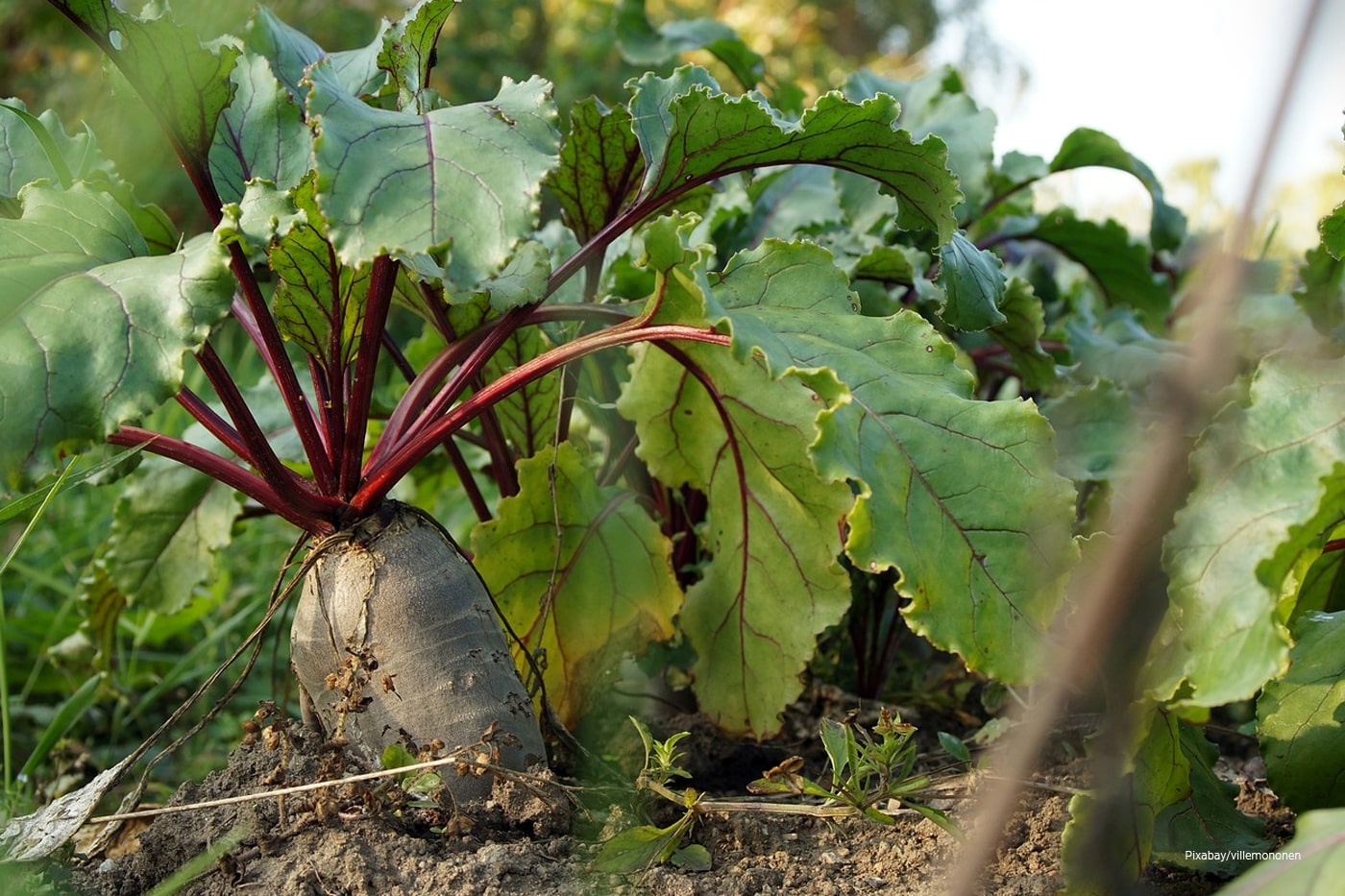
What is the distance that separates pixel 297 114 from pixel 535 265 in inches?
13.5

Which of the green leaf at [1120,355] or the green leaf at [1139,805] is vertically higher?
the green leaf at [1120,355]

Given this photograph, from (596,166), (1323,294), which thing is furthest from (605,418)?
(1323,294)

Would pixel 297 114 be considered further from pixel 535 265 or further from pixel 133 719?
pixel 133 719

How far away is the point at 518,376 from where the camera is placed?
1.29 metres

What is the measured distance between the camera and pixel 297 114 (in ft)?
4.41

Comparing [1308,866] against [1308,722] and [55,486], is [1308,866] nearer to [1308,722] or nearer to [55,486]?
[1308,722]

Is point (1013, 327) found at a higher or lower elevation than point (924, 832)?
higher

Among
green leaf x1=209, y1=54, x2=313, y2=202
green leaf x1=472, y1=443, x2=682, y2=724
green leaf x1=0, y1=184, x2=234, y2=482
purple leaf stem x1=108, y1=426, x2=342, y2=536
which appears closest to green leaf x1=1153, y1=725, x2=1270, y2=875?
green leaf x1=472, y1=443, x2=682, y2=724

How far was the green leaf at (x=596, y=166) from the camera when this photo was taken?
147cm

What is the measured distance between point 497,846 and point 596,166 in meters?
0.88

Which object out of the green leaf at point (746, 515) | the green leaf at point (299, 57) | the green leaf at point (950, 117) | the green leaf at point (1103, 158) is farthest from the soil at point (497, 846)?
the green leaf at point (1103, 158)

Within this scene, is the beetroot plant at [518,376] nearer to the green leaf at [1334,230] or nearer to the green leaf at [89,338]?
the green leaf at [89,338]

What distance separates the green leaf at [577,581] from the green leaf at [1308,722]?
751mm

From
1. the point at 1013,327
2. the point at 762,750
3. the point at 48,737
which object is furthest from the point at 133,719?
the point at 1013,327
